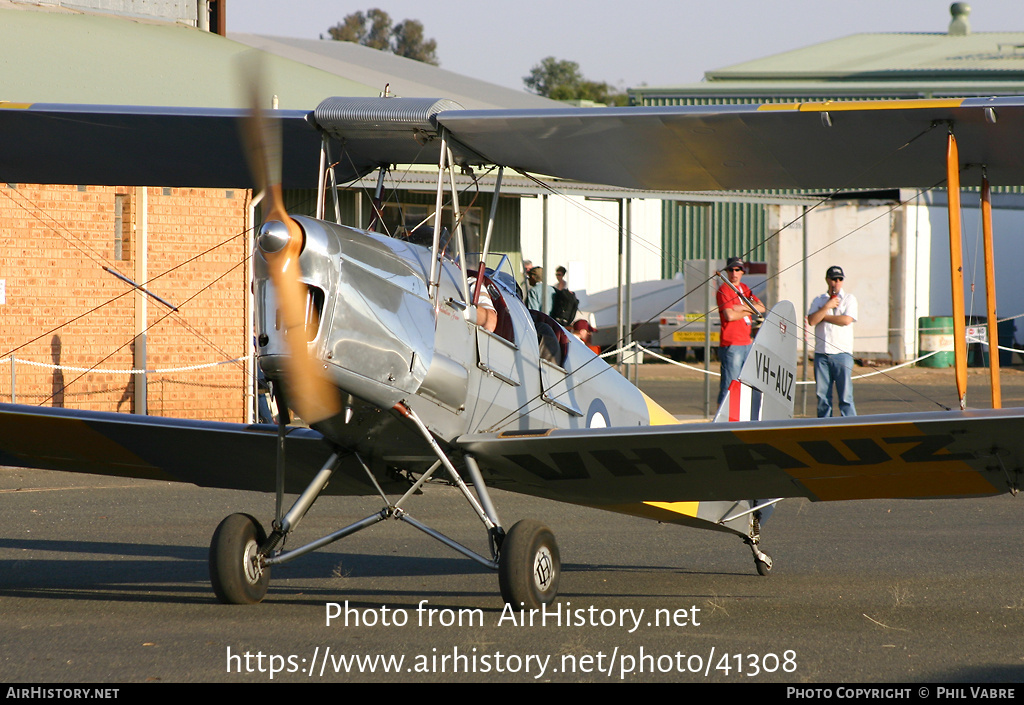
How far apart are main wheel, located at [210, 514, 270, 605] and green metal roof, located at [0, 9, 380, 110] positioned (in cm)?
921

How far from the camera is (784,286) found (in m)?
26.2

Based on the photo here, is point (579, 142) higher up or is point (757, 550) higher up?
point (579, 142)

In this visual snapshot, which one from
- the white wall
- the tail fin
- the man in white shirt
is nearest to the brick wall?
the man in white shirt

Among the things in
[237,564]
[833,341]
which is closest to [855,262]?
[833,341]

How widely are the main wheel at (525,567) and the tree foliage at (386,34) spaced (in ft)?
266

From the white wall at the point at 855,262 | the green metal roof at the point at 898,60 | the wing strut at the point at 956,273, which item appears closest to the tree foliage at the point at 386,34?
the green metal roof at the point at 898,60

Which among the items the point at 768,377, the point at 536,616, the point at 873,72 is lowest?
the point at 536,616

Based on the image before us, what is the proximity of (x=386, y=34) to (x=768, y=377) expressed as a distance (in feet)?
266

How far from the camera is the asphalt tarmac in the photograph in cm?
465

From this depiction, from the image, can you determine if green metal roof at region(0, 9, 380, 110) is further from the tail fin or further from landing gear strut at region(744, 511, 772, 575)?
landing gear strut at region(744, 511, 772, 575)

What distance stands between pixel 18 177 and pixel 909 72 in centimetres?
3526

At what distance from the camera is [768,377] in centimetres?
776

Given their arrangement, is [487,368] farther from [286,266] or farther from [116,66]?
[116,66]
